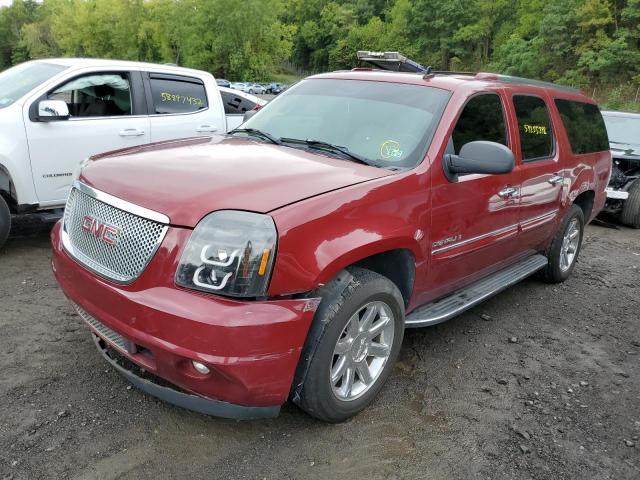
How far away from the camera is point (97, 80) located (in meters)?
5.66

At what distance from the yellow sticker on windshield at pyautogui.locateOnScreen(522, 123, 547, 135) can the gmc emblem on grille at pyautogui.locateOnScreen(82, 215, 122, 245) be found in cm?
312

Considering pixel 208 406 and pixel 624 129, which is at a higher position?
pixel 624 129

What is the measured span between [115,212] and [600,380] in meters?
3.25

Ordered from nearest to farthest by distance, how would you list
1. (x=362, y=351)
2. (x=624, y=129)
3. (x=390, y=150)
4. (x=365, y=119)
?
1. (x=362, y=351)
2. (x=390, y=150)
3. (x=365, y=119)
4. (x=624, y=129)

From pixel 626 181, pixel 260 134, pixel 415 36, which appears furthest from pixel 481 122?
pixel 415 36

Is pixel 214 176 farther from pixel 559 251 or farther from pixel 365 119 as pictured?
pixel 559 251

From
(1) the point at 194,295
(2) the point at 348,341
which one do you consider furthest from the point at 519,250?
(1) the point at 194,295

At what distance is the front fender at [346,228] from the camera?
96.7 inches

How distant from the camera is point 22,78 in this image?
552 cm

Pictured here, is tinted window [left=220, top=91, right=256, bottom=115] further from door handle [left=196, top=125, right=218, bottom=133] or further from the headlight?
the headlight

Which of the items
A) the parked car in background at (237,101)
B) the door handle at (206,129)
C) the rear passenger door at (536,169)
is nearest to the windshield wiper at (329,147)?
the rear passenger door at (536,169)

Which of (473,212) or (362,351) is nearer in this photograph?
(362,351)

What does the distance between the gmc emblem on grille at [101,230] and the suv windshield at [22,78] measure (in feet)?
9.85

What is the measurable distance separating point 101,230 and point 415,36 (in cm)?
8541
